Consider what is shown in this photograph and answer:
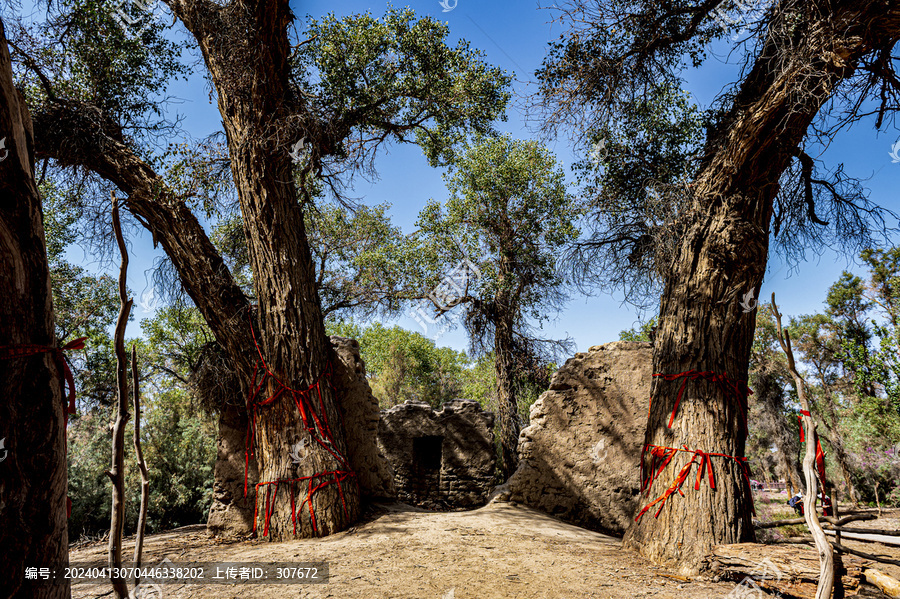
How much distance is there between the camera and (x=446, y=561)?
3947mm

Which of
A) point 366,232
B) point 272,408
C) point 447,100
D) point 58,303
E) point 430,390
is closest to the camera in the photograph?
point 272,408

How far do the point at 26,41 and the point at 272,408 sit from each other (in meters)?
5.59

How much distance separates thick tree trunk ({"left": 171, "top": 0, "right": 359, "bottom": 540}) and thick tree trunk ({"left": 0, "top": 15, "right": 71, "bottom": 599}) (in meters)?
3.46

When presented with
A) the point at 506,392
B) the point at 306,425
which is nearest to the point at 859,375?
the point at 506,392

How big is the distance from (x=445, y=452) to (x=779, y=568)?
844cm

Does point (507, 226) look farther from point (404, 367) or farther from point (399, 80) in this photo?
point (404, 367)

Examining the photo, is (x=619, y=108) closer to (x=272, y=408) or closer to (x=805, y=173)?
(x=805, y=173)

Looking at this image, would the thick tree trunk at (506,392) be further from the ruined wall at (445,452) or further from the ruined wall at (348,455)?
the ruined wall at (348,455)

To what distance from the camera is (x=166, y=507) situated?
924 cm

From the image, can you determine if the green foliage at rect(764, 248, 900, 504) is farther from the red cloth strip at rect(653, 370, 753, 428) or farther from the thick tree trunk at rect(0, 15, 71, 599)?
the thick tree trunk at rect(0, 15, 71, 599)

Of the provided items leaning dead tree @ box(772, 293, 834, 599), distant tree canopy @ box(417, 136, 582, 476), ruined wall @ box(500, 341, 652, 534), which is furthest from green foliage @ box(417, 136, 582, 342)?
leaning dead tree @ box(772, 293, 834, 599)

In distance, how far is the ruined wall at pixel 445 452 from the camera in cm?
1108

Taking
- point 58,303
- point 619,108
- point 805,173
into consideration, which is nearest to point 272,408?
point 619,108

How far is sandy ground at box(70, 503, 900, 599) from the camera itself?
132 inches
